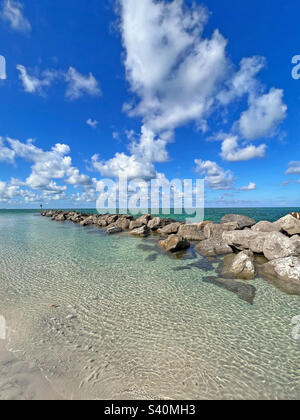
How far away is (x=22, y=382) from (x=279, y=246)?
1117cm

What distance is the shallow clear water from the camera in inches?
120

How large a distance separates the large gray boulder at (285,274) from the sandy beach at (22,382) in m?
7.87

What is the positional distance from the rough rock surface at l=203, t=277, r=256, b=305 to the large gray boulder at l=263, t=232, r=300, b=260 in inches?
142

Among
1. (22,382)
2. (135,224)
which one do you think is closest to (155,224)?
(135,224)

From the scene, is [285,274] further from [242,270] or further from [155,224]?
[155,224]

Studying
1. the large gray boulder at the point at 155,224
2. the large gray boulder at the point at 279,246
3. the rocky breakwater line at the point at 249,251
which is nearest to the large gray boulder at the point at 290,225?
the rocky breakwater line at the point at 249,251

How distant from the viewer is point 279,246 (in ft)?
29.8

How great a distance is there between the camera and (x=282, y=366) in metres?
3.46

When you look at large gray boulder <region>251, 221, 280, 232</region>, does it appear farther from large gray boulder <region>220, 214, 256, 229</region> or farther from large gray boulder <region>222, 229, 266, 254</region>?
large gray boulder <region>220, 214, 256, 229</region>

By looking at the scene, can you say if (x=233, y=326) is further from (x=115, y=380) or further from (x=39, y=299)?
(x=39, y=299)

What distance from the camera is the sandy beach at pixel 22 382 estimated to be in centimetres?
276

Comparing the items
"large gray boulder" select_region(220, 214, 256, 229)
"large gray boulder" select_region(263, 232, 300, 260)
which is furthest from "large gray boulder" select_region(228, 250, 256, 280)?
"large gray boulder" select_region(220, 214, 256, 229)
